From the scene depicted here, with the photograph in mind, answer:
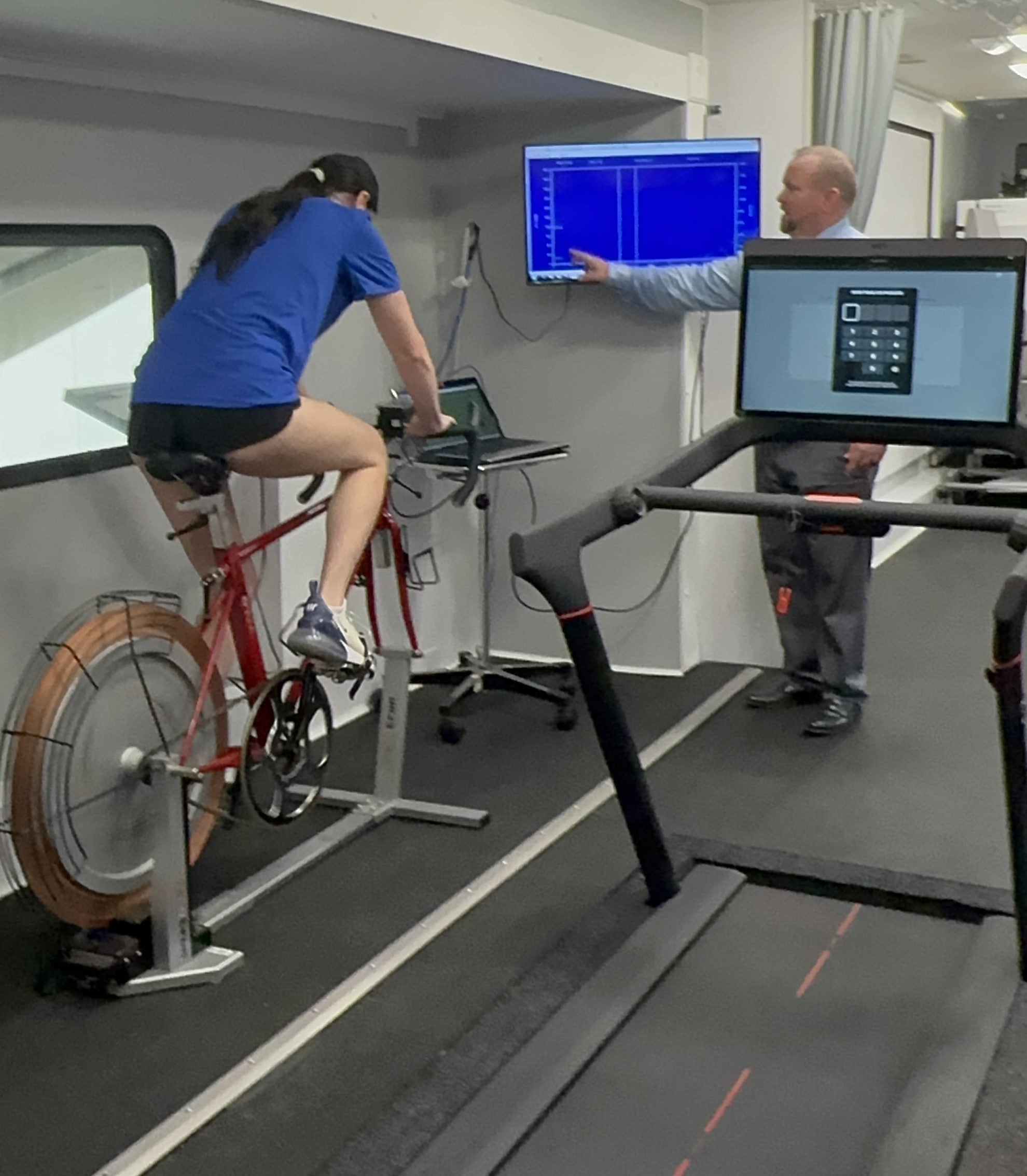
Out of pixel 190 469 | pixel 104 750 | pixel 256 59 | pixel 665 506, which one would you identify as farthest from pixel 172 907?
pixel 256 59

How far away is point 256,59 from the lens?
11.3ft

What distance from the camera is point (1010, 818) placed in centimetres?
252

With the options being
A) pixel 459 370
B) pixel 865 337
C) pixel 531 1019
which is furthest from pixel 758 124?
pixel 531 1019

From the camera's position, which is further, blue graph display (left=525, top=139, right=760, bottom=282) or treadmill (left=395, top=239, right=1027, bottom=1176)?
blue graph display (left=525, top=139, right=760, bottom=282)

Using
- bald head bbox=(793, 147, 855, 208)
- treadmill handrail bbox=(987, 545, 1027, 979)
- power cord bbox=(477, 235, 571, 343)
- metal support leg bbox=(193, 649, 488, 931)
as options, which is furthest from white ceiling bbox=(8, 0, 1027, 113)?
treadmill handrail bbox=(987, 545, 1027, 979)

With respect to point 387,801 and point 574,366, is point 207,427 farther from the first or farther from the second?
point 574,366

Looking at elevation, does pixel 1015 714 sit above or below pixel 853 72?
below

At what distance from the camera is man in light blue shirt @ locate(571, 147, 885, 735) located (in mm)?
4121

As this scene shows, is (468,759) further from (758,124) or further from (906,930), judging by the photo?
(758,124)

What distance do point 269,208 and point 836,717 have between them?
2362 millimetres

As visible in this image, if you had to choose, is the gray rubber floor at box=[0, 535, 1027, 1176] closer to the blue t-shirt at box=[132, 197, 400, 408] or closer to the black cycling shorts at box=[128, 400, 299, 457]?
the black cycling shorts at box=[128, 400, 299, 457]

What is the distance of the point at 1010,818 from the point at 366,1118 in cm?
127

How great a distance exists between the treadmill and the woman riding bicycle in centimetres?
55

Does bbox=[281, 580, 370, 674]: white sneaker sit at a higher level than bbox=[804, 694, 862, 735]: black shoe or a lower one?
higher
